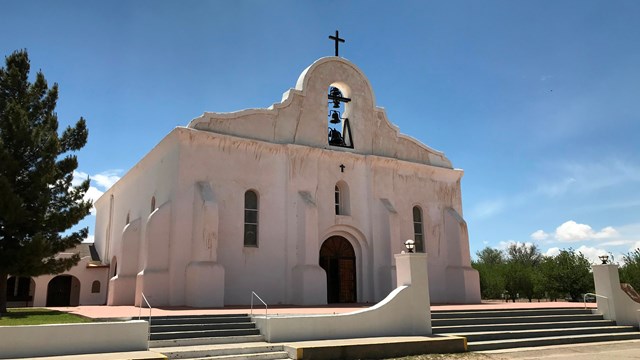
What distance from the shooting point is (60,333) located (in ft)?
34.0

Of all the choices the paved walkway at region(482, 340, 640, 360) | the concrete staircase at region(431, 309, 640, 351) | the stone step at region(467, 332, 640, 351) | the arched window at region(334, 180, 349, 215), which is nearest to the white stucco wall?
the arched window at region(334, 180, 349, 215)

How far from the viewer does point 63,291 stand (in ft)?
103

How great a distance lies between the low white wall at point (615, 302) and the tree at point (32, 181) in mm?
19339

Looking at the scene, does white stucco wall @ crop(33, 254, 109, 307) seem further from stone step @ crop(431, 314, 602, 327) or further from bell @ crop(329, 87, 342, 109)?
stone step @ crop(431, 314, 602, 327)

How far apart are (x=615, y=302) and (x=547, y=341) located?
182 inches

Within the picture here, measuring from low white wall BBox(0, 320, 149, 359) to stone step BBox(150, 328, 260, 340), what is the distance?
2.67 ft

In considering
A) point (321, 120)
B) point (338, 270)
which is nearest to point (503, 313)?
point (338, 270)

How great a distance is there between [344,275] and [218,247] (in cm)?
632

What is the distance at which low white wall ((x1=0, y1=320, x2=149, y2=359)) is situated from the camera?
32.8ft

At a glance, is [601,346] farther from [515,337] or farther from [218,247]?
[218,247]

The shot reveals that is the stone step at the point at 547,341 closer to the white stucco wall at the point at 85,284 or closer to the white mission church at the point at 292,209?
the white mission church at the point at 292,209

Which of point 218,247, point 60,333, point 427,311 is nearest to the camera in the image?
point 60,333

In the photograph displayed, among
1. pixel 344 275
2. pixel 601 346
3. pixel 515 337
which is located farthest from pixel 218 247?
pixel 601 346

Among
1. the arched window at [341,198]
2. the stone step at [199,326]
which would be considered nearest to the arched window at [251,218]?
the arched window at [341,198]
